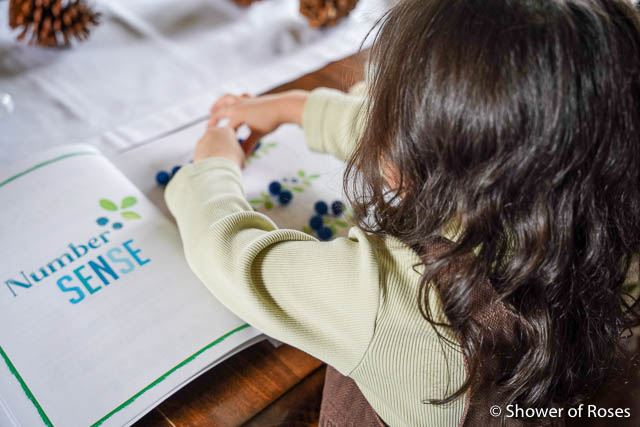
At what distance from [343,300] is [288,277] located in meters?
0.05

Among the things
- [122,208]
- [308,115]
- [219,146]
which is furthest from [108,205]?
[308,115]

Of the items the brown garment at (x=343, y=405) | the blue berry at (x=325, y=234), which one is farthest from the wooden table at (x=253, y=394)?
the blue berry at (x=325, y=234)

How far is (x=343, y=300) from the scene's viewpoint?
1.23ft

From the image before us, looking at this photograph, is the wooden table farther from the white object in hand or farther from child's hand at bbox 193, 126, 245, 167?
the white object in hand

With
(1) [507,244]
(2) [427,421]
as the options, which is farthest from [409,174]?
(2) [427,421]

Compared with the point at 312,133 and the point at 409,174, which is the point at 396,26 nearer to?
the point at 409,174

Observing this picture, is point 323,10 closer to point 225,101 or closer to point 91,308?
point 225,101

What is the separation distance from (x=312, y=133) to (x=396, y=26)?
0.24 metres

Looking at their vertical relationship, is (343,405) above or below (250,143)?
below

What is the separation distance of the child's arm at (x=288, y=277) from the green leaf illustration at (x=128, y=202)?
75mm

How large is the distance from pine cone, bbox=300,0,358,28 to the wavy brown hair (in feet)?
1.49

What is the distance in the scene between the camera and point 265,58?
0.76 meters

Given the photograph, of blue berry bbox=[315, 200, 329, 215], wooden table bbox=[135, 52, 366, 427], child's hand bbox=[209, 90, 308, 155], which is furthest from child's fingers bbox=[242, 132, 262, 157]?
wooden table bbox=[135, 52, 366, 427]

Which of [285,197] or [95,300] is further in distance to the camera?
[285,197]
